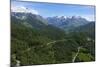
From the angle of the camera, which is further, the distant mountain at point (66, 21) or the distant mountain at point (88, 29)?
the distant mountain at point (88, 29)

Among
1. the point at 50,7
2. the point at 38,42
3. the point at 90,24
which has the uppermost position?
the point at 50,7

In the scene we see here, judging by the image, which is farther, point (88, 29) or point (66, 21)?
point (88, 29)

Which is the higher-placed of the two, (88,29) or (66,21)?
(66,21)

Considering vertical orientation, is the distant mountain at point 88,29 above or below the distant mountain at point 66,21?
below

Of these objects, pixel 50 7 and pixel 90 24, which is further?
pixel 90 24

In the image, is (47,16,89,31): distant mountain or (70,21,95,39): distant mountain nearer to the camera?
(47,16,89,31): distant mountain
